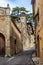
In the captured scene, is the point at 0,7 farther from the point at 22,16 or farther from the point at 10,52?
the point at 22,16

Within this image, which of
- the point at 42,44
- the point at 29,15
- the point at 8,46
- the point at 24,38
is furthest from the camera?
the point at 29,15

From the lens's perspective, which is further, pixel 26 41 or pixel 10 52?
pixel 26 41

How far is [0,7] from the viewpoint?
74.8 feet

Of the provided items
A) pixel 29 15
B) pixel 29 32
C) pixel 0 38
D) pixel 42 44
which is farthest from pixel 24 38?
pixel 42 44

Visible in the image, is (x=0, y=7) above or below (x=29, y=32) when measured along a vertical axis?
above

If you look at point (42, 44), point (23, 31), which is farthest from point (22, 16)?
point (42, 44)

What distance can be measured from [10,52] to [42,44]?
8.24 metres

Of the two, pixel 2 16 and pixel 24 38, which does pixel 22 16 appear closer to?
pixel 24 38

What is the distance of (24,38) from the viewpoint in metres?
36.7

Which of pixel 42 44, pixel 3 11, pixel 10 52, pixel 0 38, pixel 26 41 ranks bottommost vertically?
pixel 26 41

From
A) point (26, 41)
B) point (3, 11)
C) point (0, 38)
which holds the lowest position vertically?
point (26, 41)

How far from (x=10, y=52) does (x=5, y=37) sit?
67.9 inches

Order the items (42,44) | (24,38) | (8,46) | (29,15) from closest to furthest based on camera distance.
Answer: (42,44), (8,46), (24,38), (29,15)

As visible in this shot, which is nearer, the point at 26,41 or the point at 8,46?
the point at 8,46
